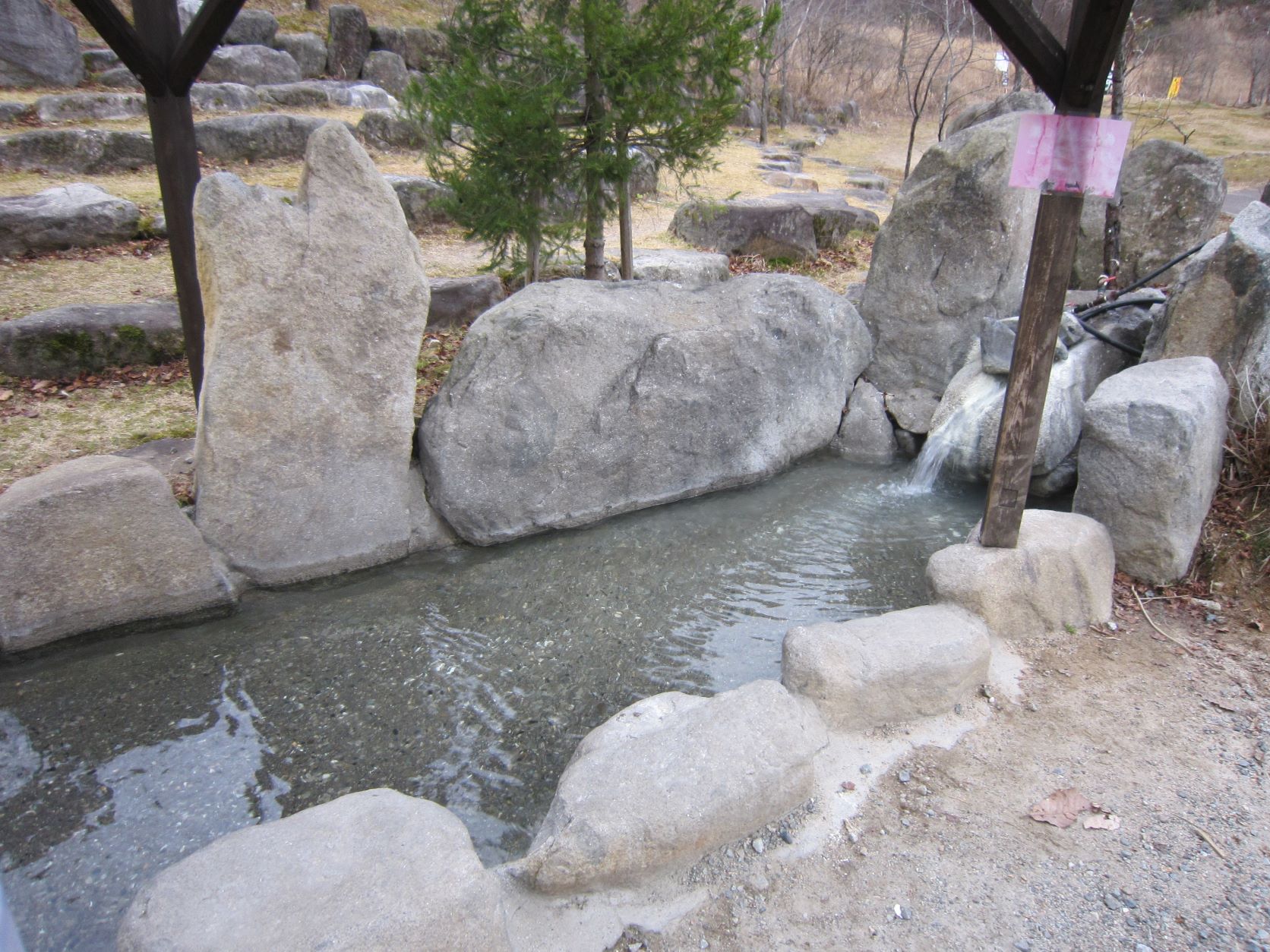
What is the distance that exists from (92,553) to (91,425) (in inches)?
73.7

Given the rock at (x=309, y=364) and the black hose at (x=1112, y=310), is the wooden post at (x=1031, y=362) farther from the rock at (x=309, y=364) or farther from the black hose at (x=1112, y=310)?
the rock at (x=309, y=364)

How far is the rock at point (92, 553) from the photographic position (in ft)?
11.7

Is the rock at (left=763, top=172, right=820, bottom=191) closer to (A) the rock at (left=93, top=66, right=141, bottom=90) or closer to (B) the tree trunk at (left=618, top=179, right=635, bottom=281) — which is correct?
(B) the tree trunk at (left=618, top=179, right=635, bottom=281)

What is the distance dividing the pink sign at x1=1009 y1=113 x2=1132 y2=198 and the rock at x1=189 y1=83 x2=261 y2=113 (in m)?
13.1

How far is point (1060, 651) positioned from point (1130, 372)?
1.73 metres

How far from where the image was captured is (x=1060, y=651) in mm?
3670

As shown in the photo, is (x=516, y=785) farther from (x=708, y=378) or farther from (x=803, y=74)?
(x=803, y=74)

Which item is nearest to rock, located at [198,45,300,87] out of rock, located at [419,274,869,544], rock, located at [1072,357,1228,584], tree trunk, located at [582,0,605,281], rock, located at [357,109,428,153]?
rock, located at [357,109,428,153]

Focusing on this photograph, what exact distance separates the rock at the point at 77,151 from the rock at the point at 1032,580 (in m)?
10.3

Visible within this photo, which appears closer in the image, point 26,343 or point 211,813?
A: point 211,813

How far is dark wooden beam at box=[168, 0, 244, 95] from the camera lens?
400 centimetres

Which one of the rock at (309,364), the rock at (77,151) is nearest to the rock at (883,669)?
the rock at (309,364)

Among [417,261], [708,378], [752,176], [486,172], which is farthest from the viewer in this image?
[752,176]

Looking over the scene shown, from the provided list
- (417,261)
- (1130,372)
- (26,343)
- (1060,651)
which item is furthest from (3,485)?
(1130,372)
